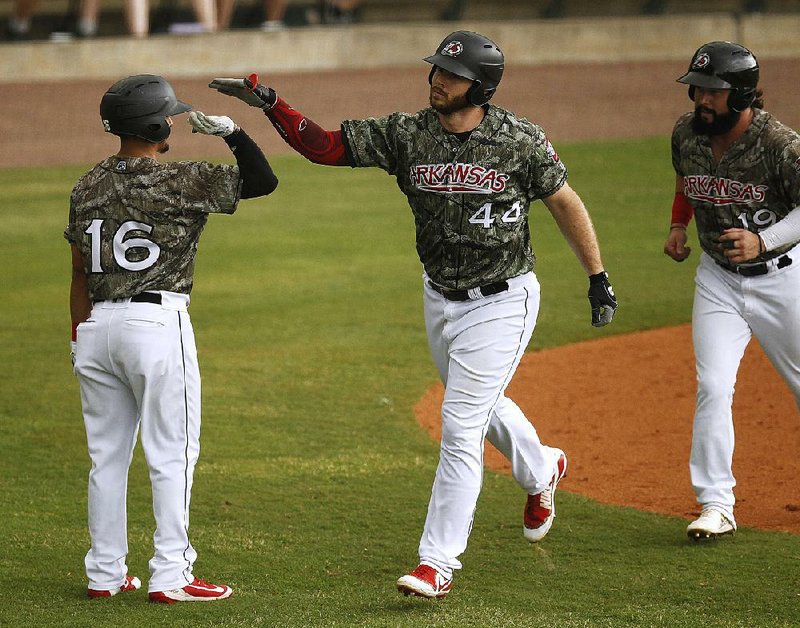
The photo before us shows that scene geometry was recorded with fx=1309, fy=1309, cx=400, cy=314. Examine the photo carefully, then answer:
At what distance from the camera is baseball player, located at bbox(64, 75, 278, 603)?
435cm

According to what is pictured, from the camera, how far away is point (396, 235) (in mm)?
13086

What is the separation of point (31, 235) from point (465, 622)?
31.8ft

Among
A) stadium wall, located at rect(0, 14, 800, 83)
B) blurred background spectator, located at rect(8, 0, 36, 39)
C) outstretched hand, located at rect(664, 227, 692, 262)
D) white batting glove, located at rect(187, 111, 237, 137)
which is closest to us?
white batting glove, located at rect(187, 111, 237, 137)

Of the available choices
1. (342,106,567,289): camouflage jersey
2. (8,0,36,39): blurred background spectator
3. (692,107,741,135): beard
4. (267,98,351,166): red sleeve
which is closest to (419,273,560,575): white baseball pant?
(342,106,567,289): camouflage jersey

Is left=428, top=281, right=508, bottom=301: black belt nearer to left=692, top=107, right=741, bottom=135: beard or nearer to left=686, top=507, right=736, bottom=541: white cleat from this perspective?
left=692, top=107, right=741, bottom=135: beard

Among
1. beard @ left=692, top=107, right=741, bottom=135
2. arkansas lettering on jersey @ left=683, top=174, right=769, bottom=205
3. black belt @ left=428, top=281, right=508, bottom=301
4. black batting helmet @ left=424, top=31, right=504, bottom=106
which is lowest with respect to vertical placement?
black belt @ left=428, top=281, right=508, bottom=301

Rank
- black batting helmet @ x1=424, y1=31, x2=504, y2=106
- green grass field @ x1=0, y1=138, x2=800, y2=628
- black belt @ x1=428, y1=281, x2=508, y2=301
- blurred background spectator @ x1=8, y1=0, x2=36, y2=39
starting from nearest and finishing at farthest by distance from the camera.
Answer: green grass field @ x1=0, y1=138, x2=800, y2=628, black batting helmet @ x1=424, y1=31, x2=504, y2=106, black belt @ x1=428, y1=281, x2=508, y2=301, blurred background spectator @ x1=8, y1=0, x2=36, y2=39

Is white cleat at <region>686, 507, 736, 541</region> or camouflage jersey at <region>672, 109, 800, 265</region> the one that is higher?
camouflage jersey at <region>672, 109, 800, 265</region>

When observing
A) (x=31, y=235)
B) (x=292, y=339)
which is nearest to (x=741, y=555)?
(x=292, y=339)

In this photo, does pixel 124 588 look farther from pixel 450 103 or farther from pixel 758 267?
pixel 758 267

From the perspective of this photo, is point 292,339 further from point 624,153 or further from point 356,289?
point 624,153

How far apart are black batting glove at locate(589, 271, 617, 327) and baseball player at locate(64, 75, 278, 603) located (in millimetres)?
1303

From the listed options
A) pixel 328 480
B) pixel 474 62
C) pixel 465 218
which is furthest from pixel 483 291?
pixel 328 480

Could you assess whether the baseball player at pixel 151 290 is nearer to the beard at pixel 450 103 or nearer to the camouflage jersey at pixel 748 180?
the beard at pixel 450 103
